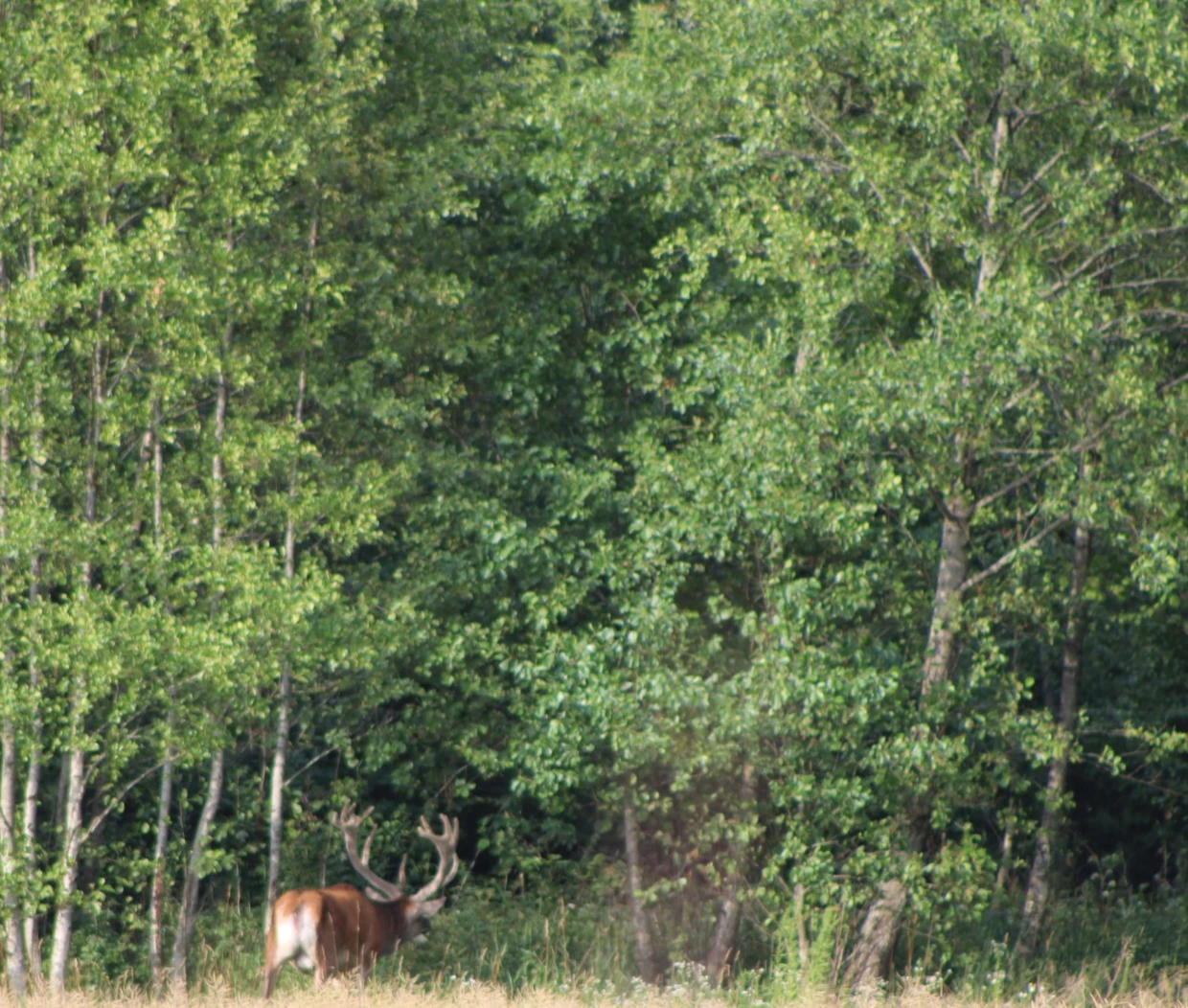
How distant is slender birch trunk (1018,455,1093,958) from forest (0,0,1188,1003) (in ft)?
0.17

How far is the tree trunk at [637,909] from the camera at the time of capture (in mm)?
13656

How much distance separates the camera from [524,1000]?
9859 mm

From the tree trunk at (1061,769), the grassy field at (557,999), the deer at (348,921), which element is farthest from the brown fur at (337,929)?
the tree trunk at (1061,769)

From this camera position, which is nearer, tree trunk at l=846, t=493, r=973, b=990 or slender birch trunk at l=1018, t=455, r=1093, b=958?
tree trunk at l=846, t=493, r=973, b=990

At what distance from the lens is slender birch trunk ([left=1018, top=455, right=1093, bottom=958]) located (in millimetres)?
13305

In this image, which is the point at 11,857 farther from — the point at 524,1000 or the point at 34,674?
the point at 524,1000

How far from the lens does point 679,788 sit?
12148 mm

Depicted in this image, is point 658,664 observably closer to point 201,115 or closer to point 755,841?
point 755,841

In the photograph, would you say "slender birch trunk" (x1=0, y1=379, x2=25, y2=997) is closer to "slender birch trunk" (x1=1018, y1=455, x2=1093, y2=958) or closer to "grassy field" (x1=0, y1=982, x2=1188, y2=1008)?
"grassy field" (x1=0, y1=982, x2=1188, y2=1008)

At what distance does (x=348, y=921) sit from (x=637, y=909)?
2.89 m

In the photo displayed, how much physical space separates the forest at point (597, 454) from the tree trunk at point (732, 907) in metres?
0.08

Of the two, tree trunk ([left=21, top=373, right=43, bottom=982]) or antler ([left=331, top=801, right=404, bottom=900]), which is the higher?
tree trunk ([left=21, top=373, right=43, bottom=982])

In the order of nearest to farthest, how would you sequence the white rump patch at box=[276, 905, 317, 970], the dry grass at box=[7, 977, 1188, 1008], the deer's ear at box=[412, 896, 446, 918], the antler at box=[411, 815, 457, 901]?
the dry grass at box=[7, 977, 1188, 1008]
the white rump patch at box=[276, 905, 317, 970]
the deer's ear at box=[412, 896, 446, 918]
the antler at box=[411, 815, 457, 901]

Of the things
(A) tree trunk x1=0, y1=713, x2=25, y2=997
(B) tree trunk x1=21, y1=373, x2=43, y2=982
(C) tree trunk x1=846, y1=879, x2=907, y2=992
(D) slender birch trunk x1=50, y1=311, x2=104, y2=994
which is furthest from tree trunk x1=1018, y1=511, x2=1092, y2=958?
(A) tree trunk x1=0, y1=713, x2=25, y2=997
